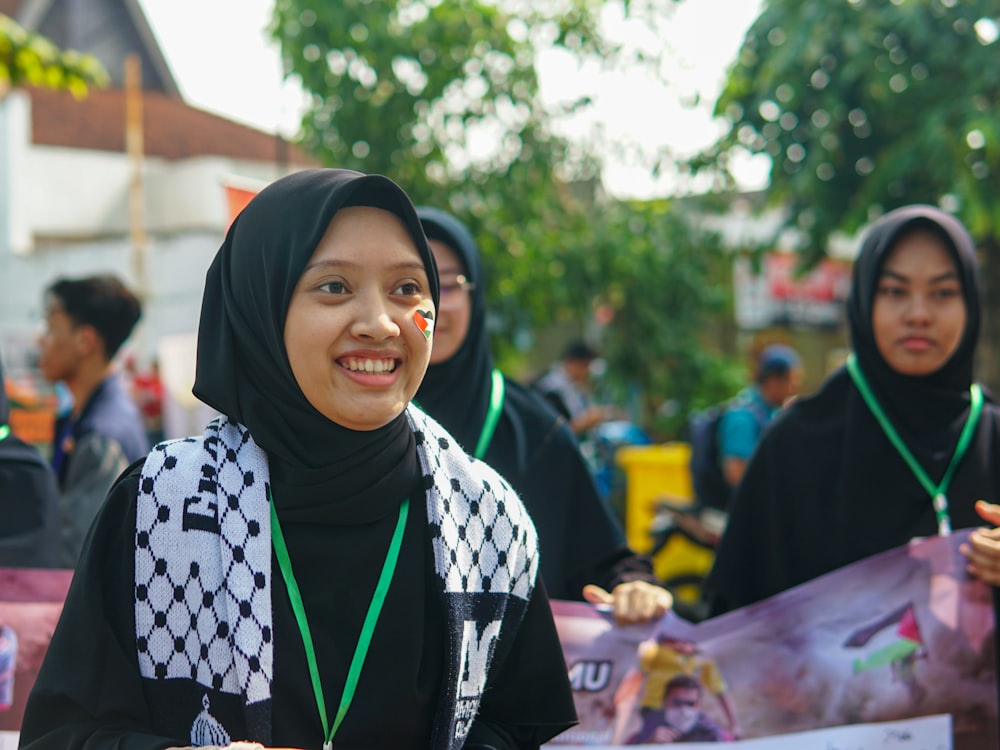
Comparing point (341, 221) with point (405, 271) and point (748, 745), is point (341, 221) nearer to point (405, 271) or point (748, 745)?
point (405, 271)

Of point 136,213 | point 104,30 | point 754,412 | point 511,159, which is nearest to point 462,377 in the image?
point 754,412

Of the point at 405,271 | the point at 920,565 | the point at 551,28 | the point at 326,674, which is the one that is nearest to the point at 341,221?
the point at 405,271

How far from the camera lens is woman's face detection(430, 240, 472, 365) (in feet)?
9.94

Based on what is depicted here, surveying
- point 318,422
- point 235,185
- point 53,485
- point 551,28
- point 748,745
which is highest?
point 551,28

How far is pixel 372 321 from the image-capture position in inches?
67.7

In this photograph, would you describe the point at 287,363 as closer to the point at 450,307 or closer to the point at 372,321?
the point at 372,321

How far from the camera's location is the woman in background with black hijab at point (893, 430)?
9.89ft

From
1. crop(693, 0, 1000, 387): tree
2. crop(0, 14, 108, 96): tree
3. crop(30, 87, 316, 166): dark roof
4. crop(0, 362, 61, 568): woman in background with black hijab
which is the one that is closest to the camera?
crop(0, 362, 61, 568): woman in background with black hijab

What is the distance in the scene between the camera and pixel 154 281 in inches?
750

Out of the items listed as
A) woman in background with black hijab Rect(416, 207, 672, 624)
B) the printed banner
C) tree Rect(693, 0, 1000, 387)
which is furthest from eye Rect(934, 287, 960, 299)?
tree Rect(693, 0, 1000, 387)

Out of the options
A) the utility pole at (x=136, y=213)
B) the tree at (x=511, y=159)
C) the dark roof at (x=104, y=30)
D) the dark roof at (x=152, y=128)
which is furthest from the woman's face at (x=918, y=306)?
the dark roof at (x=104, y=30)

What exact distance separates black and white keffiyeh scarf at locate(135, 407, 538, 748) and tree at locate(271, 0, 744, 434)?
7157 mm

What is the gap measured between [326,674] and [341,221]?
69 cm

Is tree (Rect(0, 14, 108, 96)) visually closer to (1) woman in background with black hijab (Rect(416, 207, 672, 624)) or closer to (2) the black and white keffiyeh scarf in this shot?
(1) woman in background with black hijab (Rect(416, 207, 672, 624))
